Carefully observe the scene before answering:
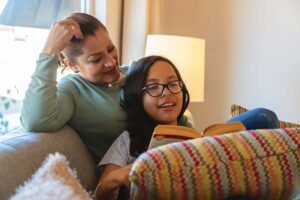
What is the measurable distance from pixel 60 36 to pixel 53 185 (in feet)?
2.07

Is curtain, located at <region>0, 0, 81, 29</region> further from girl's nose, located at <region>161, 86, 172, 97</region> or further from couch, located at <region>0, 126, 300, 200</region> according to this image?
couch, located at <region>0, 126, 300, 200</region>

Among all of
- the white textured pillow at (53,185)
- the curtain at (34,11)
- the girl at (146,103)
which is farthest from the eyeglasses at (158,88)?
the curtain at (34,11)

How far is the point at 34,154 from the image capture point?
2.94 feet

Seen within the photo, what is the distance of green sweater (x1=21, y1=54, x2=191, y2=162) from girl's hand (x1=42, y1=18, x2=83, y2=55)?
0.04 metres

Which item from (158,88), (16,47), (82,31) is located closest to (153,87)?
(158,88)

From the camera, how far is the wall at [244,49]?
2199 mm

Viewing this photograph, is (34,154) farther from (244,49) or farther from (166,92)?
(244,49)

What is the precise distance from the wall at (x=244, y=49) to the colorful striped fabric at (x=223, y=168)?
5.56 feet

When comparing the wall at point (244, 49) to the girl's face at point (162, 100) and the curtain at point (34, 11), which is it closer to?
the curtain at point (34, 11)

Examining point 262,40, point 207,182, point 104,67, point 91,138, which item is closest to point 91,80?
point 104,67

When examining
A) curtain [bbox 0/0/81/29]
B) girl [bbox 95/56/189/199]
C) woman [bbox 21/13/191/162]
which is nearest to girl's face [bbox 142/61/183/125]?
girl [bbox 95/56/189/199]

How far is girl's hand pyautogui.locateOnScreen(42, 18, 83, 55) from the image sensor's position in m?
1.09

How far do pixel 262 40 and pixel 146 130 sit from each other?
139cm

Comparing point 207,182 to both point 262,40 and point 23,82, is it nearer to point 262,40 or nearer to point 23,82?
point 23,82
